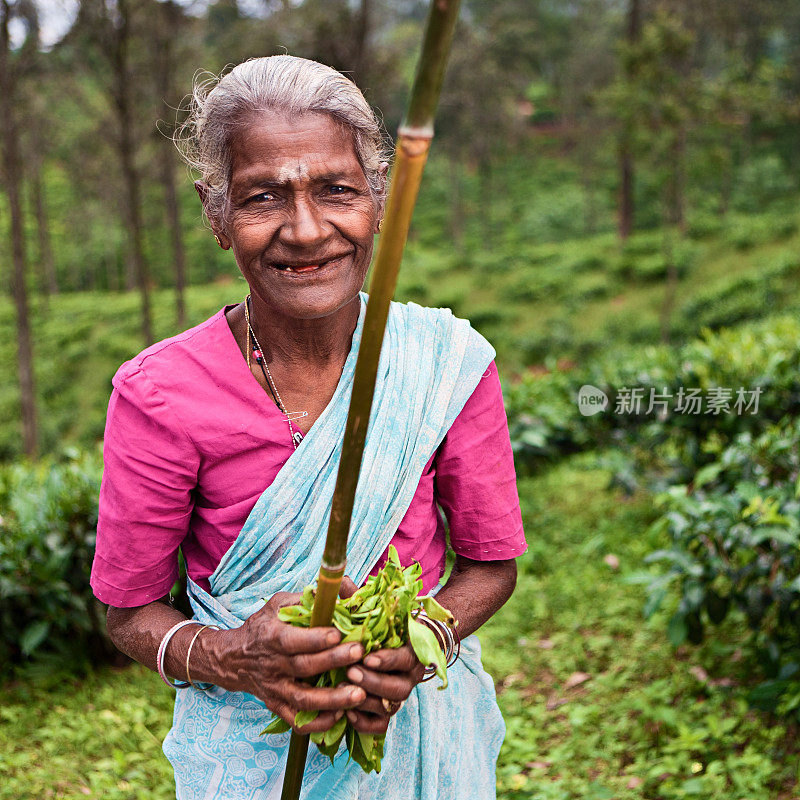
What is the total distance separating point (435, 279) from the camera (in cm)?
1980

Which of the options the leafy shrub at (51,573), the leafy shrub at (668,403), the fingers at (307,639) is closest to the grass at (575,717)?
the leafy shrub at (51,573)

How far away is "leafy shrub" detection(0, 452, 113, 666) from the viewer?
11.4 ft

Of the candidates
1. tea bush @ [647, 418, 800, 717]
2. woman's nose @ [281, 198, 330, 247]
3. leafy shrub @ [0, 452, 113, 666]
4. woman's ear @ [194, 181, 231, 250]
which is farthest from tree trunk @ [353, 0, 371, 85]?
woman's nose @ [281, 198, 330, 247]

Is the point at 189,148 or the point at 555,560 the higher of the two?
the point at 189,148

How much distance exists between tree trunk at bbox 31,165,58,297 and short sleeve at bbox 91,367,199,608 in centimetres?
2284

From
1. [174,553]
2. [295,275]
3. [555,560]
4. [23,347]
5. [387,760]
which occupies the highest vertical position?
[295,275]

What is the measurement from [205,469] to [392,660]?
0.46 m

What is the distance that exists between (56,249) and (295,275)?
37086 millimetres

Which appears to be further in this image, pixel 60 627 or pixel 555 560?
pixel 555 560

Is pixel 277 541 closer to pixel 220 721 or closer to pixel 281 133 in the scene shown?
pixel 220 721

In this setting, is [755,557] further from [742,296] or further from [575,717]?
[742,296]

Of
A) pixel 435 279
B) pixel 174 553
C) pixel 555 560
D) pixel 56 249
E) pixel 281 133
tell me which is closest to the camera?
pixel 281 133

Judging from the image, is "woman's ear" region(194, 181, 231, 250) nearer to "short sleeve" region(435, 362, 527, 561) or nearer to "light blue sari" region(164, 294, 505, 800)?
"light blue sari" region(164, 294, 505, 800)

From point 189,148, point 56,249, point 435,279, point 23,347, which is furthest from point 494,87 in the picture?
point 189,148
